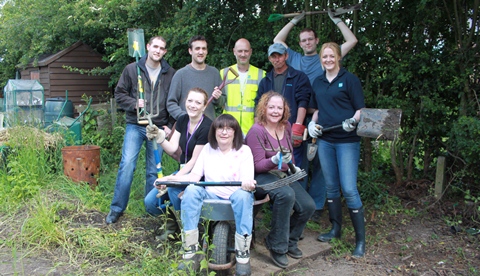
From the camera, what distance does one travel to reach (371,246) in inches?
158

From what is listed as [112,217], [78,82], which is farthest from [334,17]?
[78,82]

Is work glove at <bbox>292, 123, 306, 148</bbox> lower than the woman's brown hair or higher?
lower

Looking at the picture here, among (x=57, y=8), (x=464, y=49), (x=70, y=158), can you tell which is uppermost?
(x=57, y=8)

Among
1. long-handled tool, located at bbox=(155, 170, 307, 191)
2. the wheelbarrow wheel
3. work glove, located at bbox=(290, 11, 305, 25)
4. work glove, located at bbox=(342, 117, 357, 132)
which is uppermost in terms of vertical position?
work glove, located at bbox=(290, 11, 305, 25)

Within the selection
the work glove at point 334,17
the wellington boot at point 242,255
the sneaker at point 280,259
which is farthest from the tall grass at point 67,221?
the work glove at point 334,17

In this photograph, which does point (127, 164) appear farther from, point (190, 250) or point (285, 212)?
point (285, 212)

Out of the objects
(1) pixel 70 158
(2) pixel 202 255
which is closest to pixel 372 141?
(2) pixel 202 255

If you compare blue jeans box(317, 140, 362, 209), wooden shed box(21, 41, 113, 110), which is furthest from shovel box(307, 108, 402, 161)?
wooden shed box(21, 41, 113, 110)

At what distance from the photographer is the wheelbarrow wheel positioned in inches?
121

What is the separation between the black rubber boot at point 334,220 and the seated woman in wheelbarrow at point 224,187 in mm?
1056

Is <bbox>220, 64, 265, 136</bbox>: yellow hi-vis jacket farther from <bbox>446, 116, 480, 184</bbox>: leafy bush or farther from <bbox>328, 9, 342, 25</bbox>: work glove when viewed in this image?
<bbox>446, 116, 480, 184</bbox>: leafy bush

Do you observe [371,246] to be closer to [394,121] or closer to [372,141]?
[394,121]

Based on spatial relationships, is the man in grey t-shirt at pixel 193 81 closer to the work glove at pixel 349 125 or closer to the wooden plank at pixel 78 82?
the work glove at pixel 349 125

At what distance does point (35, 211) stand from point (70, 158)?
98cm
